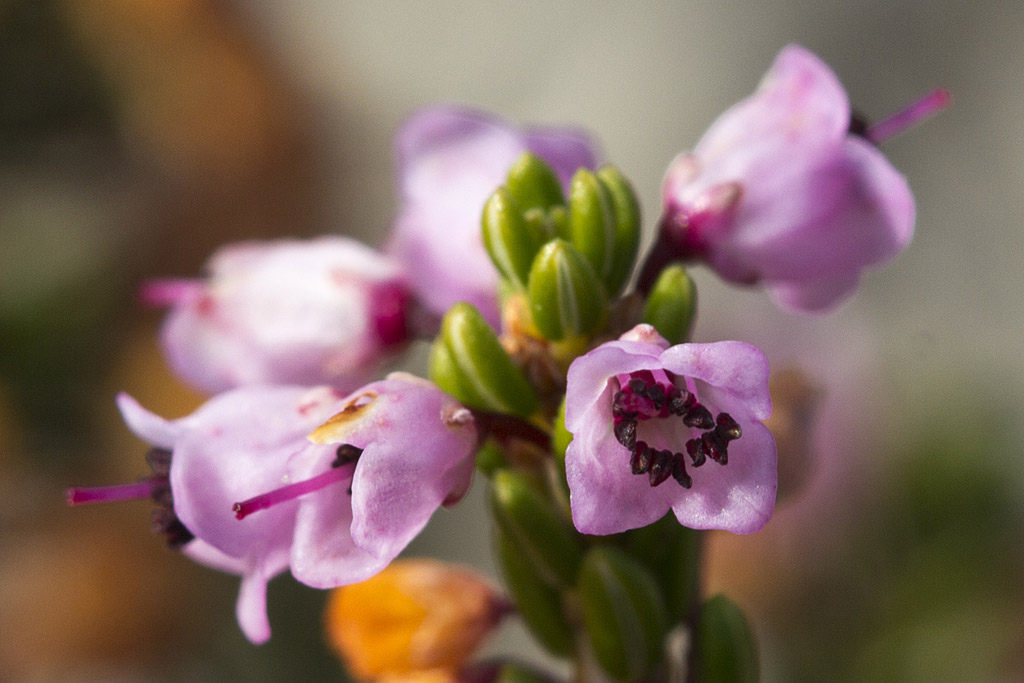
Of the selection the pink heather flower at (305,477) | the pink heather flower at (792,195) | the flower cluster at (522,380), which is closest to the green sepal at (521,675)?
the flower cluster at (522,380)

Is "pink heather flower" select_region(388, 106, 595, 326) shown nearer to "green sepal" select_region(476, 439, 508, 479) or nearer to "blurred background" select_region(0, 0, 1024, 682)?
"green sepal" select_region(476, 439, 508, 479)

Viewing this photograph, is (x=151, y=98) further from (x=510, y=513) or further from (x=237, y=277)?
(x=510, y=513)

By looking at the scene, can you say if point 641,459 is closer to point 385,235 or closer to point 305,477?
point 305,477

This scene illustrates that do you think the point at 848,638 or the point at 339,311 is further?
the point at 848,638

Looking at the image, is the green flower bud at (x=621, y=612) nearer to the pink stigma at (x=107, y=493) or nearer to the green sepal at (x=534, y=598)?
the green sepal at (x=534, y=598)

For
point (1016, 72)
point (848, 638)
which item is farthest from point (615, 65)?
point (848, 638)

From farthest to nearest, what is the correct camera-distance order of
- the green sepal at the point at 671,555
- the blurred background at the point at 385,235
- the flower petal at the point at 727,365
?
the blurred background at the point at 385,235, the green sepal at the point at 671,555, the flower petal at the point at 727,365
